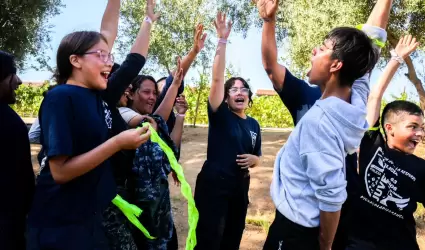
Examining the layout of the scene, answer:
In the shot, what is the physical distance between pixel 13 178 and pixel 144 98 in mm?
1385

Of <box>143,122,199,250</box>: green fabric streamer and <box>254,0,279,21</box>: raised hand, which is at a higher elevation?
<box>254,0,279,21</box>: raised hand

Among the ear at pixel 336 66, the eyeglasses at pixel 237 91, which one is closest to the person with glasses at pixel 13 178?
→ the ear at pixel 336 66

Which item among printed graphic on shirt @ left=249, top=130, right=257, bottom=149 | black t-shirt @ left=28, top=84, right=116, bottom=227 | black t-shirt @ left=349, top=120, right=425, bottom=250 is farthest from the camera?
printed graphic on shirt @ left=249, top=130, right=257, bottom=149

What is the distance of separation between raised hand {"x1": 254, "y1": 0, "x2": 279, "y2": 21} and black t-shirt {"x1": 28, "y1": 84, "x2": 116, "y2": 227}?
1072mm

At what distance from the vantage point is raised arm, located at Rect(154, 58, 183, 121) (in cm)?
331

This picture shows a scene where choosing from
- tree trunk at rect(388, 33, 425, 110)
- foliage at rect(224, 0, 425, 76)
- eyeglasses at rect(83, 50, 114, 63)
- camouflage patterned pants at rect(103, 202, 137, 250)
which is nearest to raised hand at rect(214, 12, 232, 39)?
eyeglasses at rect(83, 50, 114, 63)

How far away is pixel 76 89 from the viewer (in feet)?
5.92

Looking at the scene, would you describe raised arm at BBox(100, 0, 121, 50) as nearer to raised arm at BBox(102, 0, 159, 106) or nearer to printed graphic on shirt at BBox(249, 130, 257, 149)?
raised arm at BBox(102, 0, 159, 106)

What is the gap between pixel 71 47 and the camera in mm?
1909

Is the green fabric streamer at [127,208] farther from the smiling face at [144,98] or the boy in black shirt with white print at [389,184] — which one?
the boy in black shirt with white print at [389,184]

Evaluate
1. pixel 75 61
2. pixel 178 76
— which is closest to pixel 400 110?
pixel 178 76

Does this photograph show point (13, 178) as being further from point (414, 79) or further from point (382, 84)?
point (414, 79)

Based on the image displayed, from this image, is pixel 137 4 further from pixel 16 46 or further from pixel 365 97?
pixel 365 97

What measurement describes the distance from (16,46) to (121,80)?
13.7m
